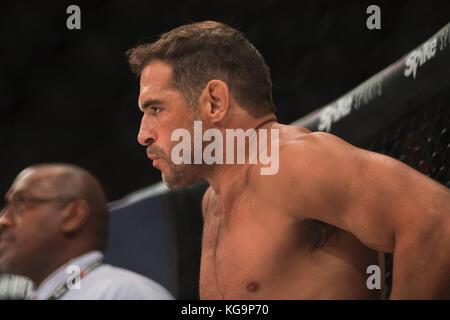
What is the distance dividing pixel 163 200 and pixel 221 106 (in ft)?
1.68

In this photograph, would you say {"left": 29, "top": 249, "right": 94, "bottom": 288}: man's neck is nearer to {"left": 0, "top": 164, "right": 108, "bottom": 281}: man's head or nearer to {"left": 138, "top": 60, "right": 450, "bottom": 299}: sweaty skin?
{"left": 0, "top": 164, "right": 108, "bottom": 281}: man's head

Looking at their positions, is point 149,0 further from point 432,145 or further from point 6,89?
point 432,145

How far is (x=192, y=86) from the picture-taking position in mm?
500

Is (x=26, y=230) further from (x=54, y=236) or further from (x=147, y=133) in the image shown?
(x=147, y=133)

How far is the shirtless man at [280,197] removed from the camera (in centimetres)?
40

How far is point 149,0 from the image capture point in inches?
51.2

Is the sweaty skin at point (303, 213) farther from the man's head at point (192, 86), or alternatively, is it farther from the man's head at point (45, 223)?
the man's head at point (45, 223)

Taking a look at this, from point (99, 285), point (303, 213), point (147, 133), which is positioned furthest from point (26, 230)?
point (303, 213)

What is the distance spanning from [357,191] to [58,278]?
60 cm

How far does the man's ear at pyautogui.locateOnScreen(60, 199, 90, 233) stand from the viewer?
90 cm

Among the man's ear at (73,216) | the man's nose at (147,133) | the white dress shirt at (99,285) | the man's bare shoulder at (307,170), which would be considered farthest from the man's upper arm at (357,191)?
the man's ear at (73,216)

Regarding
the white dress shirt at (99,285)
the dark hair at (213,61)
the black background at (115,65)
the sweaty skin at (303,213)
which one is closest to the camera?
the sweaty skin at (303,213)

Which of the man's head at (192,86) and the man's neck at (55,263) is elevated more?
the man's head at (192,86)

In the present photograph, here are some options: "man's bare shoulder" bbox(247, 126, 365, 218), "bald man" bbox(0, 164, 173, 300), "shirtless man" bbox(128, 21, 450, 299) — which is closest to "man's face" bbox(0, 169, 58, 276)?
"bald man" bbox(0, 164, 173, 300)
